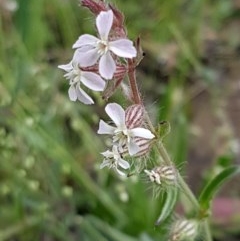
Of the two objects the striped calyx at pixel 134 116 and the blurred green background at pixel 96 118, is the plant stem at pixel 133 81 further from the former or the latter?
the blurred green background at pixel 96 118

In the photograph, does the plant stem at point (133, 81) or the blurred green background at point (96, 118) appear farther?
the blurred green background at point (96, 118)

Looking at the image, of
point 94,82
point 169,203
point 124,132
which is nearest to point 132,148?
point 124,132

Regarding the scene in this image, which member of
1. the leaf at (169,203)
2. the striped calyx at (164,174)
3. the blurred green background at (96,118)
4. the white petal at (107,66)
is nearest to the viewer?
the white petal at (107,66)

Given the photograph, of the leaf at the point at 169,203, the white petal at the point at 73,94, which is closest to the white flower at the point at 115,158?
the white petal at the point at 73,94

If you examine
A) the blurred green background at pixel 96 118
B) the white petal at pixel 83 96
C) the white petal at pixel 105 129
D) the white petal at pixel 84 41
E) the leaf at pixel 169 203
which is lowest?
the blurred green background at pixel 96 118

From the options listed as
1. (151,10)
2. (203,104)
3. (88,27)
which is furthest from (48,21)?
(203,104)
